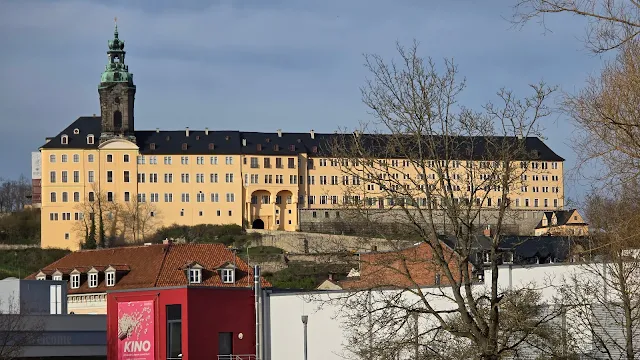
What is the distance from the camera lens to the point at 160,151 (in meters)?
123

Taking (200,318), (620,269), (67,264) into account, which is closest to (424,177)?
(620,269)

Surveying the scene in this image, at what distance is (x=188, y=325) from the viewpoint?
43.5m

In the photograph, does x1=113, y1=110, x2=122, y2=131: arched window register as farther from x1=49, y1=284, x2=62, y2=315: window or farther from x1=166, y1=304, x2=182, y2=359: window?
x1=166, y1=304, x2=182, y2=359: window

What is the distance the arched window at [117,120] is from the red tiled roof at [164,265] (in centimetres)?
6476

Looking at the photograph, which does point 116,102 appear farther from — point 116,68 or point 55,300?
point 55,300

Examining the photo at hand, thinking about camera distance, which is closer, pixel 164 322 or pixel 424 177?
pixel 424 177

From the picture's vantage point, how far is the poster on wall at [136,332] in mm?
44719

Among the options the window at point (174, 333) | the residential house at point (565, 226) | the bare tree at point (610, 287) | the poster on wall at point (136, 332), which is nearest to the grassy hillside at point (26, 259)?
the residential house at point (565, 226)

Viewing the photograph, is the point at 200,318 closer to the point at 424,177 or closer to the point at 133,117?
the point at 424,177

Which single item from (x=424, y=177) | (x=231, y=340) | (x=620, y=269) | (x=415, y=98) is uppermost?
(x=415, y=98)

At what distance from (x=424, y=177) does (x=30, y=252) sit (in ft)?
341

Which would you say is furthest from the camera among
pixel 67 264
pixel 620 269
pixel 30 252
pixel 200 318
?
pixel 30 252

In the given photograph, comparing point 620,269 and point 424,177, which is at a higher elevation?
point 424,177

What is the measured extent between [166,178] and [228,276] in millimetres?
75369
